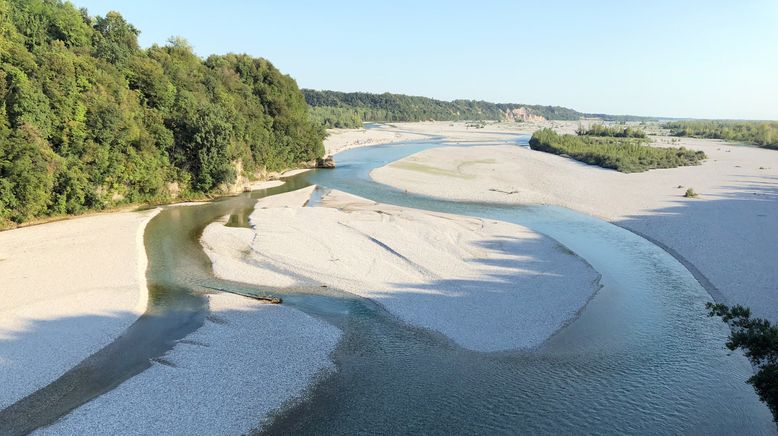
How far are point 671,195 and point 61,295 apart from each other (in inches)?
2071

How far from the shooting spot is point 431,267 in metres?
27.0

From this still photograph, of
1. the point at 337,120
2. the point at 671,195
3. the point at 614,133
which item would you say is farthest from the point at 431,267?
the point at 337,120

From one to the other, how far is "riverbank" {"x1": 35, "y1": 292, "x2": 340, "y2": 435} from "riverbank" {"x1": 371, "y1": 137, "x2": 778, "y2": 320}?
2108 centimetres

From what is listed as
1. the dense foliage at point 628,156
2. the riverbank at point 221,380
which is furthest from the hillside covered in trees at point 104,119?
the dense foliage at point 628,156

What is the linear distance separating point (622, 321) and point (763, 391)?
1060cm

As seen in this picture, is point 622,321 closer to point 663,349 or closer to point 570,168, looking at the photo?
point 663,349

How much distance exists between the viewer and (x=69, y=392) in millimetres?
15742

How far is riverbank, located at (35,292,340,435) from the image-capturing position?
45.9 ft

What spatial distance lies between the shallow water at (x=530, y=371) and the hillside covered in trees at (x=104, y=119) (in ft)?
51.8

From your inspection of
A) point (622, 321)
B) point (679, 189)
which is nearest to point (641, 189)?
point (679, 189)

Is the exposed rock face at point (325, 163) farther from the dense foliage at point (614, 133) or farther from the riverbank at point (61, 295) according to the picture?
the dense foliage at point (614, 133)

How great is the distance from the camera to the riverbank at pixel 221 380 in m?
14.0

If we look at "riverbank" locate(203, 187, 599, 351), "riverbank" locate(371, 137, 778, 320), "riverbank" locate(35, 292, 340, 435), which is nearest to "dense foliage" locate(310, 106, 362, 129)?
"riverbank" locate(371, 137, 778, 320)

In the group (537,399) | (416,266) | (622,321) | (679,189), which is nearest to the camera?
(537,399)
